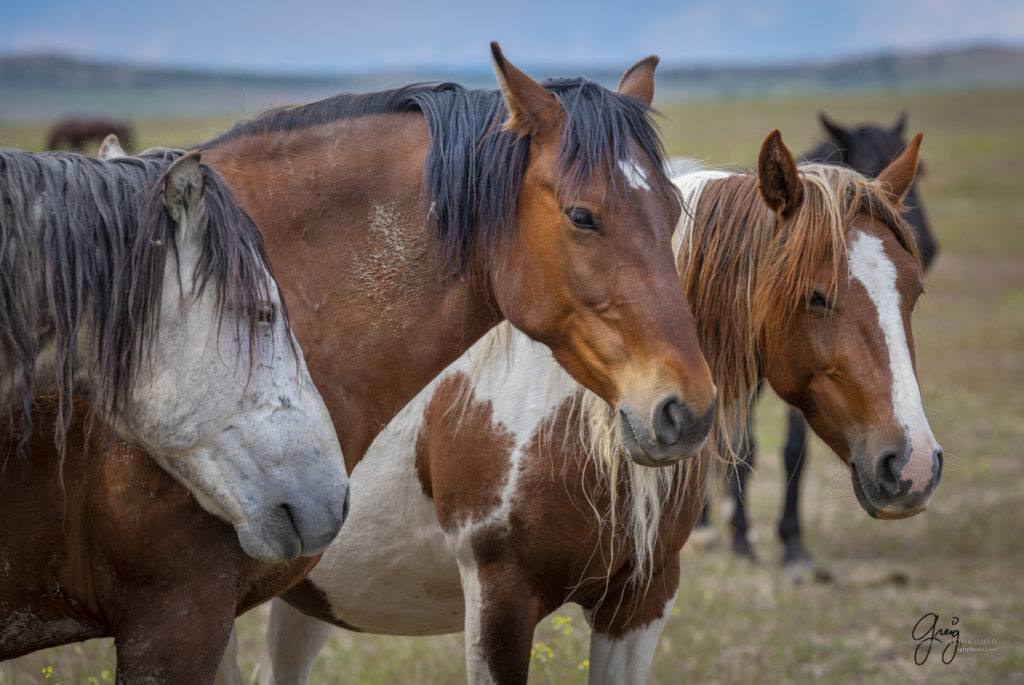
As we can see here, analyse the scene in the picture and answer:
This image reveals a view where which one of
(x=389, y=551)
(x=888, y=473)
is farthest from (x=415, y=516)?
(x=888, y=473)

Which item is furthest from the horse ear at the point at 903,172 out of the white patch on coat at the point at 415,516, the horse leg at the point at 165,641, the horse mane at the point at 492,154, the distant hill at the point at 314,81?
the distant hill at the point at 314,81

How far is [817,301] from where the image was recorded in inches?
115

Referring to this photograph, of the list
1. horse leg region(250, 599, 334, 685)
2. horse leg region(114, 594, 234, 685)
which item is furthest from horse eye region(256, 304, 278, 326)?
horse leg region(250, 599, 334, 685)

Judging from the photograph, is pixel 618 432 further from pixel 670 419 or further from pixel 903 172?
pixel 903 172

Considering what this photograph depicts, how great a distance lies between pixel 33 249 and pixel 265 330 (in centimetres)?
50

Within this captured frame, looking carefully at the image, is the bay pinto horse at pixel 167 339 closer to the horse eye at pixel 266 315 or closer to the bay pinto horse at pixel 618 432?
the horse eye at pixel 266 315

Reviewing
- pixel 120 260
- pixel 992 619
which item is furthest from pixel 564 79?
pixel 992 619

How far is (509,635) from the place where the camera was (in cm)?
288

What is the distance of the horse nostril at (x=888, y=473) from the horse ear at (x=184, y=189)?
2.05 metres

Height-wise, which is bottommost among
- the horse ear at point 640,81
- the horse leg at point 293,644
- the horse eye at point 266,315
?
the horse leg at point 293,644

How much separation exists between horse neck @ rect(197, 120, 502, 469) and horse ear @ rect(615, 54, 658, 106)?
69cm

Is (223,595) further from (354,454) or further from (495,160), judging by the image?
(495,160)

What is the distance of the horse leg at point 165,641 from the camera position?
7.11ft

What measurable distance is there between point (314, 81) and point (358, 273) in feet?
385
